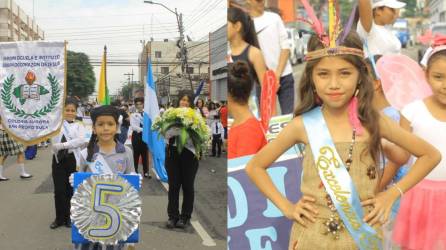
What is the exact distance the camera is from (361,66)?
6.51ft

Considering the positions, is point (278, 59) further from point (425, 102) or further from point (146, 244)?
point (146, 244)

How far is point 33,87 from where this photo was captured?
480 centimetres

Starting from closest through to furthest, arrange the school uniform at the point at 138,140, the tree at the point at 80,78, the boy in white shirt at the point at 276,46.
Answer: the boy in white shirt at the point at 276,46 → the school uniform at the point at 138,140 → the tree at the point at 80,78

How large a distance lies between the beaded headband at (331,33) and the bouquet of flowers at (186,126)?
3.20 meters

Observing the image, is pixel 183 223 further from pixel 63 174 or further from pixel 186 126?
pixel 63 174

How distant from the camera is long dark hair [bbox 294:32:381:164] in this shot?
195 cm

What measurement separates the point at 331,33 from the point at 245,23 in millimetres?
338

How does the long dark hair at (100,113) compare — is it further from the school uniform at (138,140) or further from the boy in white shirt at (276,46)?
the school uniform at (138,140)

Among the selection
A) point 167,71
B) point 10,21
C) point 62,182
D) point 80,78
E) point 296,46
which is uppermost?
point 10,21

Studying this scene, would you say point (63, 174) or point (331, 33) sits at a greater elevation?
point (331, 33)

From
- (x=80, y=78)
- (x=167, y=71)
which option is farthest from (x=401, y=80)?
(x=80, y=78)

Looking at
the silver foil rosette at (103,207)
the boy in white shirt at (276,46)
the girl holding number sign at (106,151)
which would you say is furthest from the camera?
the girl holding number sign at (106,151)

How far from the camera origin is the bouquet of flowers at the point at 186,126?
17.2 feet

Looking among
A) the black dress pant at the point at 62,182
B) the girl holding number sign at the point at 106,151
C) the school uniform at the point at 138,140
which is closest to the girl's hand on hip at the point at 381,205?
the girl holding number sign at the point at 106,151
